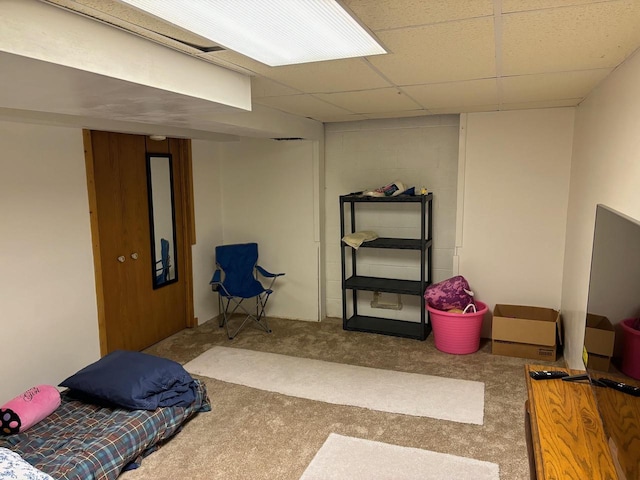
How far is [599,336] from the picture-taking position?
5.49ft

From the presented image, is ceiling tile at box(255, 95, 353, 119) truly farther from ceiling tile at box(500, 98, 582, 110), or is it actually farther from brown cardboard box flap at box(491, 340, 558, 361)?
brown cardboard box flap at box(491, 340, 558, 361)

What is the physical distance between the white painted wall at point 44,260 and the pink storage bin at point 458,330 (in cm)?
281

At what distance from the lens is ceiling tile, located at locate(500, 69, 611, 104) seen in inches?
100

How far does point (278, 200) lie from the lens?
490 cm

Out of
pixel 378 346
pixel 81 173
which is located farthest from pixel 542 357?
pixel 81 173

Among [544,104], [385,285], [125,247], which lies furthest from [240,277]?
[544,104]

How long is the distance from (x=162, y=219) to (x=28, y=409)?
2.13 meters

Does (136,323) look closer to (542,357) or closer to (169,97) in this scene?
(169,97)

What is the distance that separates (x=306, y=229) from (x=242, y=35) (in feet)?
10.5

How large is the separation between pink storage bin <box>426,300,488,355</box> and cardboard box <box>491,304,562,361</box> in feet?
0.45

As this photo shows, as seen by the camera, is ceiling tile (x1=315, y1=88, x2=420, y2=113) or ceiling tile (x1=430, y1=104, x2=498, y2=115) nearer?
ceiling tile (x1=315, y1=88, x2=420, y2=113)

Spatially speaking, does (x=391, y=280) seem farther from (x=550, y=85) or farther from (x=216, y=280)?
(x=550, y=85)

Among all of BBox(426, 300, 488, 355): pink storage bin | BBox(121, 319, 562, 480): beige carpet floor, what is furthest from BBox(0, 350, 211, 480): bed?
BBox(426, 300, 488, 355): pink storage bin

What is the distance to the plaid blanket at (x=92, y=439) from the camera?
227cm
